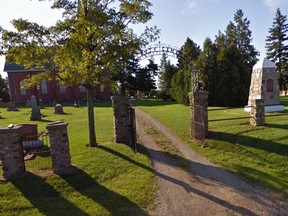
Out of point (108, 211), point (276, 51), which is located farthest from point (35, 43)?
point (276, 51)

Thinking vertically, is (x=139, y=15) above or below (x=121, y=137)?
above

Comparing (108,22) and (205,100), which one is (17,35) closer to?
(108,22)

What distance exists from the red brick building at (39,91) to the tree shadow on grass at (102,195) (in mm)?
38868

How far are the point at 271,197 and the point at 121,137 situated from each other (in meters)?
6.57

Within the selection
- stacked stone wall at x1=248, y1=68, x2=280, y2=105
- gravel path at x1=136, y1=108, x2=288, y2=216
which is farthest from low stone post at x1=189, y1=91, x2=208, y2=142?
stacked stone wall at x1=248, y1=68, x2=280, y2=105

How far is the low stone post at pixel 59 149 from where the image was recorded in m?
7.85

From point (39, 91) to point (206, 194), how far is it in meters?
45.7

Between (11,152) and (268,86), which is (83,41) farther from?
(268,86)

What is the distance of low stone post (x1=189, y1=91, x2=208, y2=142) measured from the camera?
37.8 ft

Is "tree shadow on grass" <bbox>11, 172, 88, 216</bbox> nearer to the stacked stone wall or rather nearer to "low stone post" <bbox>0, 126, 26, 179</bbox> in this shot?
"low stone post" <bbox>0, 126, 26, 179</bbox>

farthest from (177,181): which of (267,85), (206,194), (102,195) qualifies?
(267,85)

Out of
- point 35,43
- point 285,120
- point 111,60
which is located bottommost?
point 285,120

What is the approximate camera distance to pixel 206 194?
6.52 meters

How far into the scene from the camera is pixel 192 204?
6035 mm
